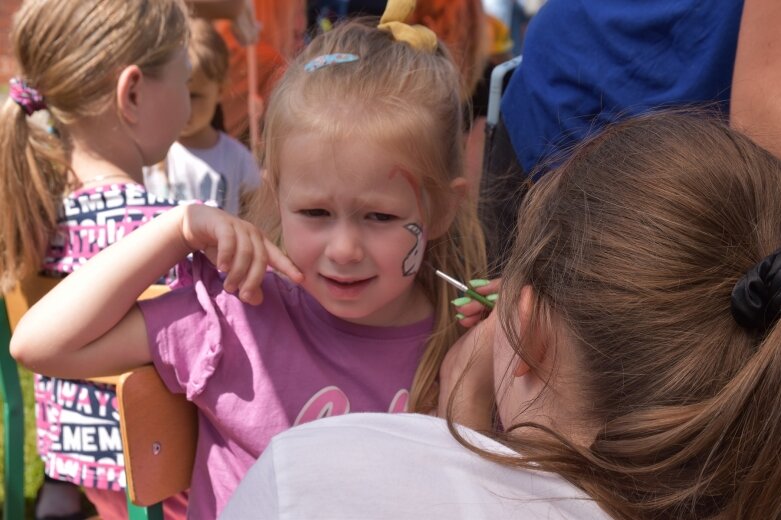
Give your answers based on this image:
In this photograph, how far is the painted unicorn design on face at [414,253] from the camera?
4.90 feet

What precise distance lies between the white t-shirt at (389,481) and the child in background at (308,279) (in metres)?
0.56

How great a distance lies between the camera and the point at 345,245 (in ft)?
4.60

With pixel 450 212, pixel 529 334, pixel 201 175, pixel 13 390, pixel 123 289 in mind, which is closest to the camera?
pixel 529 334

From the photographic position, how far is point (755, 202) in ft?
2.94

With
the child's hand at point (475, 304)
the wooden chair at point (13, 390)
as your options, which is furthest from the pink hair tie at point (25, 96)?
the child's hand at point (475, 304)

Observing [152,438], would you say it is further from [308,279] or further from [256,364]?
[308,279]

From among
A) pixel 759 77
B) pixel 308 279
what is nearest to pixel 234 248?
pixel 308 279

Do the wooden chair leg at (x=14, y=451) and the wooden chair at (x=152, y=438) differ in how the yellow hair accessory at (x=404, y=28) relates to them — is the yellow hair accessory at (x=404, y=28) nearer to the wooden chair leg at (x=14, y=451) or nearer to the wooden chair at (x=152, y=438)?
the wooden chair at (x=152, y=438)

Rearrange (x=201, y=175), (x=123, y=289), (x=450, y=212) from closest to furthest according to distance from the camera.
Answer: (x=123, y=289), (x=450, y=212), (x=201, y=175)

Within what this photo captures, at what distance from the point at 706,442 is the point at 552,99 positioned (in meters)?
0.92

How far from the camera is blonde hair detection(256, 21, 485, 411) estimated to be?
147 centimetres

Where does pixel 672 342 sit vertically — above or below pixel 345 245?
above

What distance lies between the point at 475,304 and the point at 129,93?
105cm

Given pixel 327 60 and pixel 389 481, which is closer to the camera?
pixel 389 481
